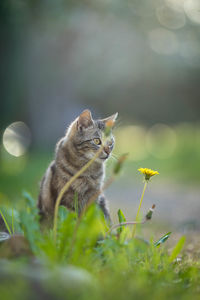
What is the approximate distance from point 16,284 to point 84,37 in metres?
13.8

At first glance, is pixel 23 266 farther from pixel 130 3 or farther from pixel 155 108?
pixel 155 108

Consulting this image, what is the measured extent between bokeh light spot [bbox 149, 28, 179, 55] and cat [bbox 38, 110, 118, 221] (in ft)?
31.7

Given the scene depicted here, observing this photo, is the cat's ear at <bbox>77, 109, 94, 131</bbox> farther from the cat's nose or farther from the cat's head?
the cat's nose

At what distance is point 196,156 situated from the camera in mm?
9641

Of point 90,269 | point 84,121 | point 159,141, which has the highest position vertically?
point 159,141

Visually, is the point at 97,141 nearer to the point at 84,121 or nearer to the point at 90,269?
the point at 84,121

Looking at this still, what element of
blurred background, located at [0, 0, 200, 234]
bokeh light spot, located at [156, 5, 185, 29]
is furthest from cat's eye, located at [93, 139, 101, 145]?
bokeh light spot, located at [156, 5, 185, 29]

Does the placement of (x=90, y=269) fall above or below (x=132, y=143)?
below

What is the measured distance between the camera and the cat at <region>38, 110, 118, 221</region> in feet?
10.4

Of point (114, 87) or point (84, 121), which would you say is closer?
point (84, 121)

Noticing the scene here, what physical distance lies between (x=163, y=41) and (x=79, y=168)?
11071 mm

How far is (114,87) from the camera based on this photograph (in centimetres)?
2000

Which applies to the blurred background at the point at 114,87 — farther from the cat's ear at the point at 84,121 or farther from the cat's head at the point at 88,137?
the cat's ear at the point at 84,121

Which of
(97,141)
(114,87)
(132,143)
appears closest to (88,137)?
(97,141)
